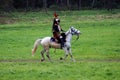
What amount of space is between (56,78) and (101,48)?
12191 mm

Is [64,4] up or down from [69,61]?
down

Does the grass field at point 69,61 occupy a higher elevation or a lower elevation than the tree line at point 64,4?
higher

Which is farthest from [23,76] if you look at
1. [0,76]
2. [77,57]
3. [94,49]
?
[94,49]

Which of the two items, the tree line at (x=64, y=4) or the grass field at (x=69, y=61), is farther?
the tree line at (x=64, y=4)

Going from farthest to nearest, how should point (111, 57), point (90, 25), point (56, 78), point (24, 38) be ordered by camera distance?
1. point (90, 25)
2. point (24, 38)
3. point (111, 57)
4. point (56, 78)

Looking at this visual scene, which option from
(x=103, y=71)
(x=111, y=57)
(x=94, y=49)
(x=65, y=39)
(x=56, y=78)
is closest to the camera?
(x=56, y=78)

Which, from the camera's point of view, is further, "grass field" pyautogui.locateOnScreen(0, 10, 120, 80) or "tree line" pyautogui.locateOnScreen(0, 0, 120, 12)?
"tree line" pyautogui.locateOnScreen(0, 0, 120, 12)

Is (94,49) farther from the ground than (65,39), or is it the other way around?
(65,39)

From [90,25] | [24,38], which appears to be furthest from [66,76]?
[90,25]

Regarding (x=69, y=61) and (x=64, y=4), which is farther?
(x=64, y=4)

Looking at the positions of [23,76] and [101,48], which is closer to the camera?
[23,76]

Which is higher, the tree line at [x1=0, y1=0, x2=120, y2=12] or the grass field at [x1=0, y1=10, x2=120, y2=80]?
the grass field at [x1=0, y1=10, x2=120, y2=80]

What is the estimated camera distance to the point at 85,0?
321 feet

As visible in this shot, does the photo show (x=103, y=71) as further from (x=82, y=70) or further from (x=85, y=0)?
(x=85, y=0)
